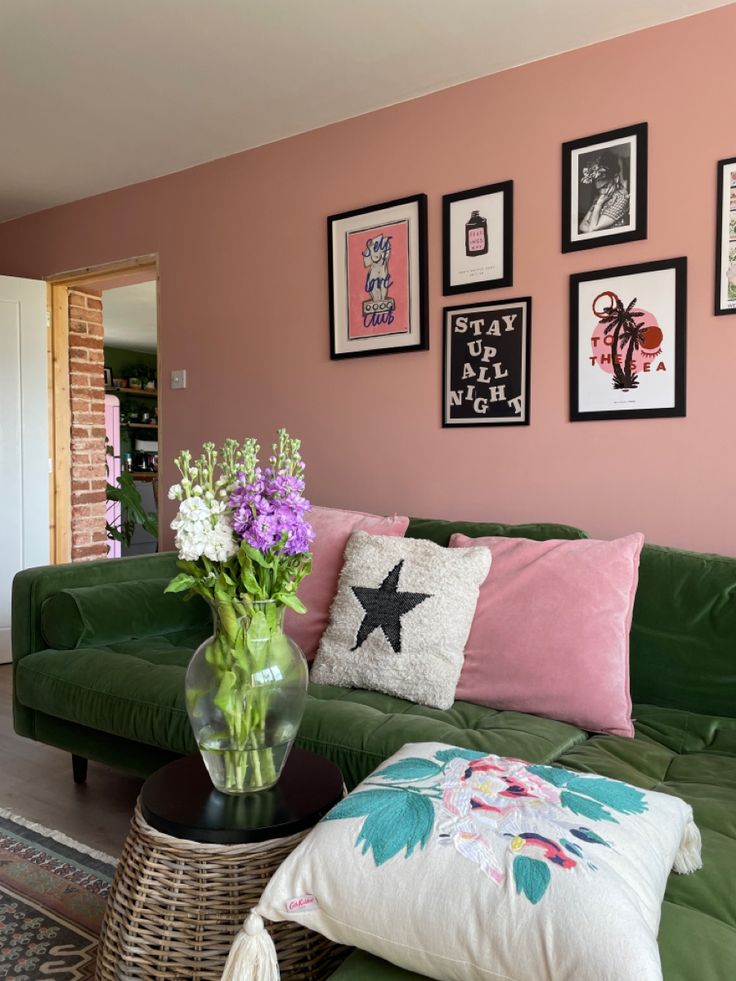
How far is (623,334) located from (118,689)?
75.7 inches

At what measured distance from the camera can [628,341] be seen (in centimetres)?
264

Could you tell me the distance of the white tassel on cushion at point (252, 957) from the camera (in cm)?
105

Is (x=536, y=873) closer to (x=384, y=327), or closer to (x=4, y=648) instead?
(x=384, y=327)

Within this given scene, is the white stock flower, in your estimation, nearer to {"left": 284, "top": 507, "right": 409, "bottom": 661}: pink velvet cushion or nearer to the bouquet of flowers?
the bouquet of flowers

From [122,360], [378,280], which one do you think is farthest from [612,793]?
[122,360]

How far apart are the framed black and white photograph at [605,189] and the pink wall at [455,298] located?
0.13 ft

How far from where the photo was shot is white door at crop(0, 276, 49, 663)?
4414 mm

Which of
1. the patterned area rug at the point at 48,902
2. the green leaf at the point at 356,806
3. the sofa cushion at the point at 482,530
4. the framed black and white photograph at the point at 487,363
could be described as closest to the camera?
the green leaf at the point at 356,806

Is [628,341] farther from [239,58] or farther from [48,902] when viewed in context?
[48,902]

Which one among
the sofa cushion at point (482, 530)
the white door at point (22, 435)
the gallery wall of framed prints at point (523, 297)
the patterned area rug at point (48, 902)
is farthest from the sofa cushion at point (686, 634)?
the white door at point (22, 435)

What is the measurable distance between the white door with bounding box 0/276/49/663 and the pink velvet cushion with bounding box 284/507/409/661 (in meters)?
2.45

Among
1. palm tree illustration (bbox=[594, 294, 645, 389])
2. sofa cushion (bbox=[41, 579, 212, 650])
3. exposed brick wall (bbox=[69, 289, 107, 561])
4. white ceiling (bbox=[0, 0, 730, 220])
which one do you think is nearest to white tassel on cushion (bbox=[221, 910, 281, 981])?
sofa cushion (bbox=[41, 579, 212, 650])

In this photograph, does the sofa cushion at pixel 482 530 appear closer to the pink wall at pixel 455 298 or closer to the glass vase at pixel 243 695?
the pink wall at pixel 455 298

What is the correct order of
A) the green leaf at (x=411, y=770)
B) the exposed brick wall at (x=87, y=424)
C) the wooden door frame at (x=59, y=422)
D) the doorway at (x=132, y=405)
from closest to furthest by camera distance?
the green leaf at (x=411, y=770) → the wooden door frame at (x=59, y=422) → the exposed brick wall at (x=87, y=424) → the doorway at (x=132, y=405)
